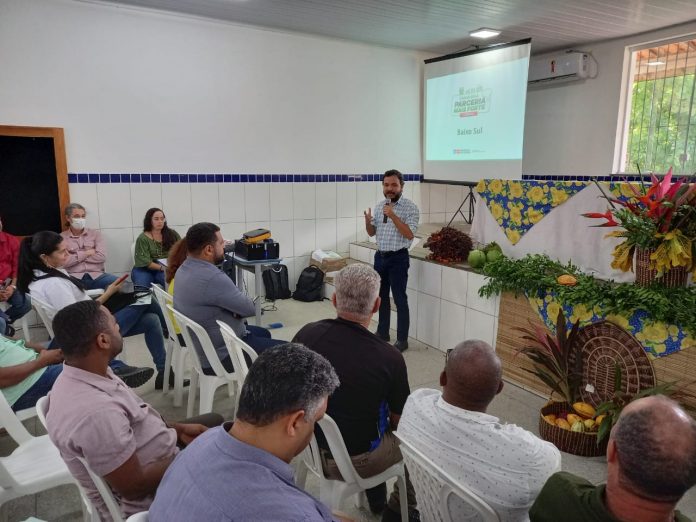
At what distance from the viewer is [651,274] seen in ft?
8.27

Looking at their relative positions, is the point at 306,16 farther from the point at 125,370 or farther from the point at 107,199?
the point at 125,370

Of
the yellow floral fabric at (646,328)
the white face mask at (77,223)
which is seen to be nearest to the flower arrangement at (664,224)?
the yellow floral fabric at (646,328)

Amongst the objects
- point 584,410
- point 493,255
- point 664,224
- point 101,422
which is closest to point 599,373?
point 584,410

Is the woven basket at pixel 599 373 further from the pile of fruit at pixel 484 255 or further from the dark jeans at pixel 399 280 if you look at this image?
the dark jeans at pixel 399 280

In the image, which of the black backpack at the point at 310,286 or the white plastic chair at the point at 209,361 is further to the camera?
the black backpack at the point at 310,286

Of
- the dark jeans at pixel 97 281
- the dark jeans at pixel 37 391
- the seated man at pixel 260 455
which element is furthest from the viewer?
the dark jeans at pixel 97 281

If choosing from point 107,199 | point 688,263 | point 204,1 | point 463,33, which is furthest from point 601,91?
point 107,199

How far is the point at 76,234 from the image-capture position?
4.31m

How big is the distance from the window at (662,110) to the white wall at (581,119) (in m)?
0.15

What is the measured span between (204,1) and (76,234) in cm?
239

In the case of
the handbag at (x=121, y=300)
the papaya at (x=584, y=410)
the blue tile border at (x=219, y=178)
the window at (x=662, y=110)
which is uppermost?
the window at (x=662, y=110)

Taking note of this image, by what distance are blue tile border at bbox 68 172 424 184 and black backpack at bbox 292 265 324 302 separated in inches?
43.2

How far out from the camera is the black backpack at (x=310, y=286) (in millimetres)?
5426

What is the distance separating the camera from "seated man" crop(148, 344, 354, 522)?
0.87 metres
